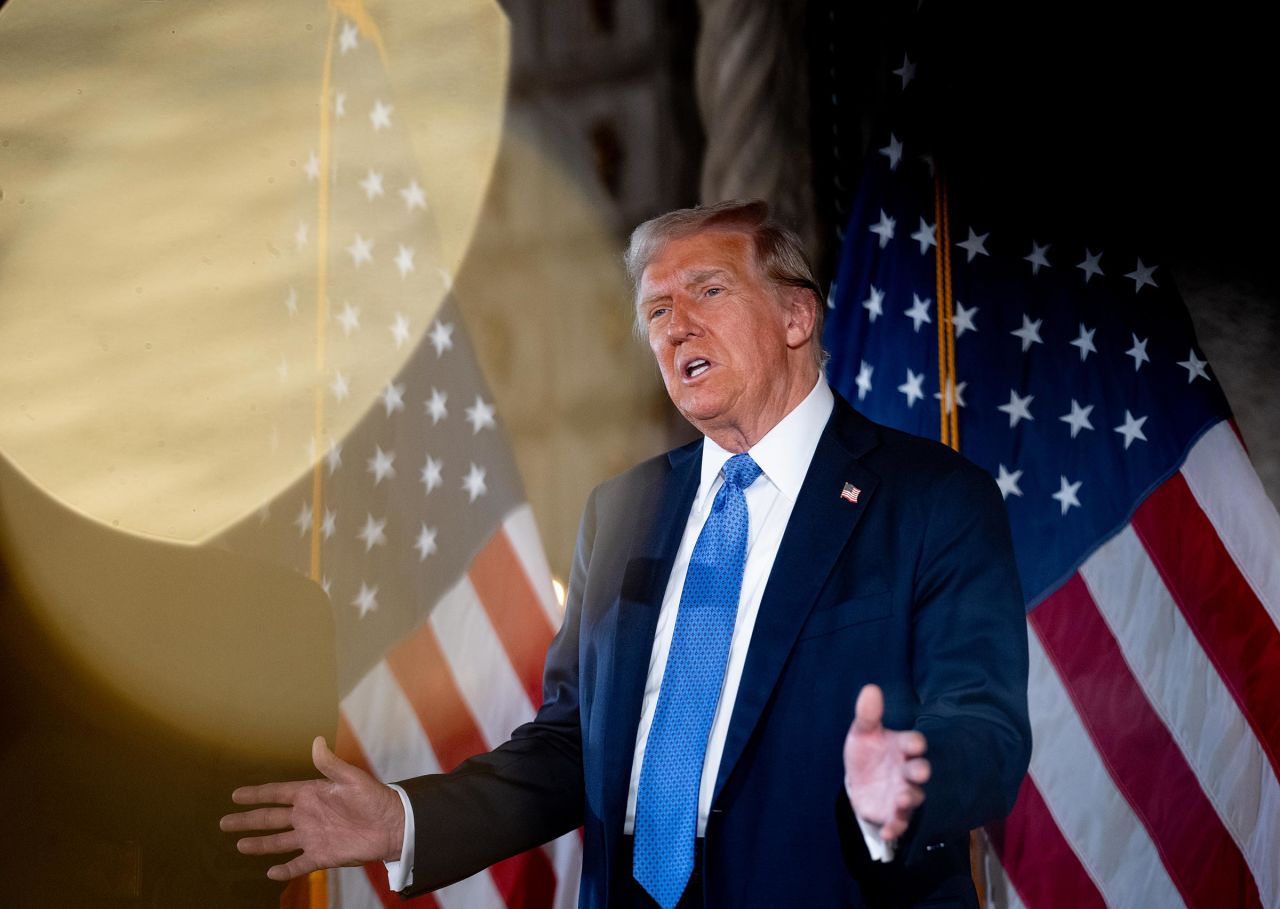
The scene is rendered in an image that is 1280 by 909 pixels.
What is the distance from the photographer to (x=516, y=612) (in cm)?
243

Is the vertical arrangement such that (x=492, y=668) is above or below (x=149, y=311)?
below

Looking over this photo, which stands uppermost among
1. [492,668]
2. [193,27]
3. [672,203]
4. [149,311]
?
[193,27]

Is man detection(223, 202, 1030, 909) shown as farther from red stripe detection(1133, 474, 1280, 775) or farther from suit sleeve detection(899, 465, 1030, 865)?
red stripe detection(1133, 474, 1280, 775)

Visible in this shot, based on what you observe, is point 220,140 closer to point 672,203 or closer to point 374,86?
point 374,86

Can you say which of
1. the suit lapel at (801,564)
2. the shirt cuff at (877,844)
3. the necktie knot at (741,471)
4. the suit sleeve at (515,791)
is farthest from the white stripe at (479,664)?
the shirt cuff at (877,844)

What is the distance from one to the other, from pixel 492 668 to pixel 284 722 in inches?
15.9

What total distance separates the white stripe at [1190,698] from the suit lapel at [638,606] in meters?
0.88

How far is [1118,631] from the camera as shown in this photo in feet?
7.23

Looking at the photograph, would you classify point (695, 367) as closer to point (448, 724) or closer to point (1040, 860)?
point (448, 724)

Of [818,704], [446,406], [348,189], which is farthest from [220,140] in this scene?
[818,704]

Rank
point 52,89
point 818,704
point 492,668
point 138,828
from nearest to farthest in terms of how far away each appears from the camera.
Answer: point 818,704 → point 138,828 → point 492,668 → point 52,89

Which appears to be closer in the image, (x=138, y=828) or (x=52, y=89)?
(x=138, y=828)

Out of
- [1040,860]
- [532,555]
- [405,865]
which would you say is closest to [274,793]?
[405,865]

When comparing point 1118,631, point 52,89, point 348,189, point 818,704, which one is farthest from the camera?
point 52,89
